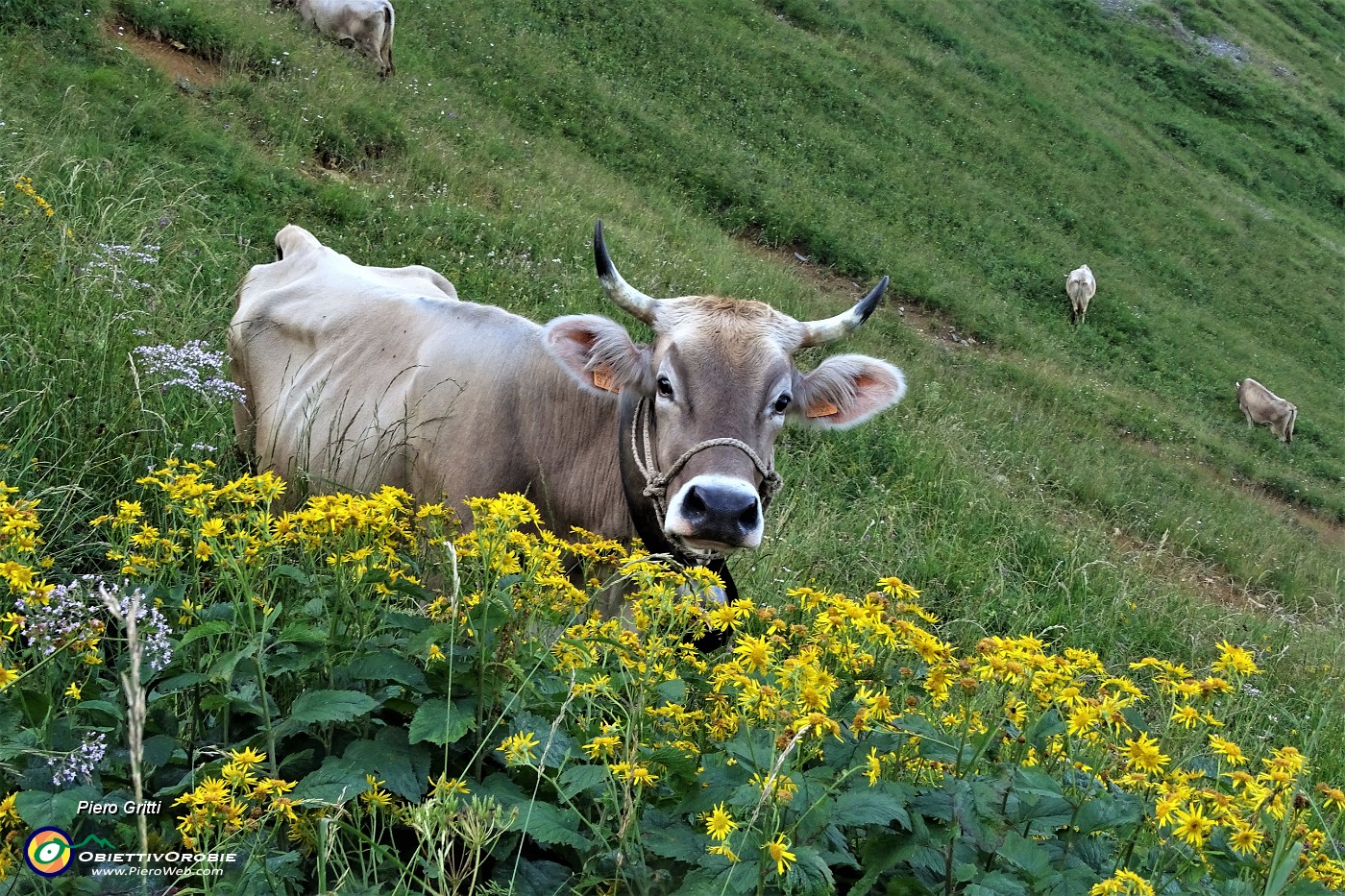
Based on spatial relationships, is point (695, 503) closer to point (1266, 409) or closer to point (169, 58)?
point (169, 58)

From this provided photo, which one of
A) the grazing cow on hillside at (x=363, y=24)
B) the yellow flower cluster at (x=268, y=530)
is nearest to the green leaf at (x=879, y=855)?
the yellow flower cluster at (x=268, y=530)

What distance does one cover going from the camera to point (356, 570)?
2219mm

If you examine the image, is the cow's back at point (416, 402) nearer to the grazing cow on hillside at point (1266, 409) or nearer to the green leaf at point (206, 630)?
the green leaf at point (206, 630)

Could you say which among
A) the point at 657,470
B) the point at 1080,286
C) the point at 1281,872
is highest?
the point at 1281,872

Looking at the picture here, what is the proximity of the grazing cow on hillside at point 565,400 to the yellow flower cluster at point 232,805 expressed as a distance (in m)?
1.98

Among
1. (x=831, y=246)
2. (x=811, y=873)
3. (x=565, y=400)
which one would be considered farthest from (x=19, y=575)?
(x=831, y=246)

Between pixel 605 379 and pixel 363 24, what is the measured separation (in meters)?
14.2

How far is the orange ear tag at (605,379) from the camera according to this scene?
15.2ft

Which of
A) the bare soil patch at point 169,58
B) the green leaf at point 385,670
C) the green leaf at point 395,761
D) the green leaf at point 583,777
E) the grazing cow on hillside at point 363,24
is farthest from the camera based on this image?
the grazing cow on hillside at point 363,24

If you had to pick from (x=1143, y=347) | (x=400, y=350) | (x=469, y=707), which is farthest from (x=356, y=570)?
(x=1143, y=347)

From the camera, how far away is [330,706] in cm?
200

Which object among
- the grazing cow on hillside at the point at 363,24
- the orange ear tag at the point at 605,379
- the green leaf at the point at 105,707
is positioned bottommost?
the grazing cow on hillside at the point at 363,24

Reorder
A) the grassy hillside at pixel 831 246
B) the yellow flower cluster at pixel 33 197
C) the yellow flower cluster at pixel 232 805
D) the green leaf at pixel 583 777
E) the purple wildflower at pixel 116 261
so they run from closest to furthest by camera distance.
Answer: the yellow flower cluster at pixel 232 805
the green leaf at pixel 583 777
the purple wildflower at pixel 116 261
the yellow flower cluster at pixel 33 197
the grassy hillside at pixel 831 246

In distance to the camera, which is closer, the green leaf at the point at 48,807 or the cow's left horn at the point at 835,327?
the green leaf at the point at 48,807
